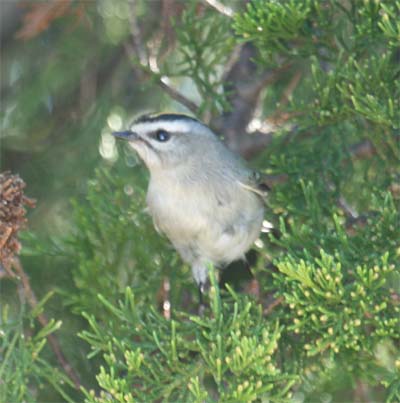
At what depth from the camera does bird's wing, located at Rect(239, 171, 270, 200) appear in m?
3.80

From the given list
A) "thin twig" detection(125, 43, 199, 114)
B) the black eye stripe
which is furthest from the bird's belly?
"thin twig" detection(125, 43, 199, 114)

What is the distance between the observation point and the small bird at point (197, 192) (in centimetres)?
369

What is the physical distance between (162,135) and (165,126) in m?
0.05

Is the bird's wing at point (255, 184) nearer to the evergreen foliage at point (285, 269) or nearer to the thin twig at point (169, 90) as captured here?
the evergreen foliage at point (285, 269)

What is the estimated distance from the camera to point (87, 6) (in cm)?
421

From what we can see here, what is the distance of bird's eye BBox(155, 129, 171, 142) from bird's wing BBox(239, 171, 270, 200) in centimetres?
34

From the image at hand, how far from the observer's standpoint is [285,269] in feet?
8.73

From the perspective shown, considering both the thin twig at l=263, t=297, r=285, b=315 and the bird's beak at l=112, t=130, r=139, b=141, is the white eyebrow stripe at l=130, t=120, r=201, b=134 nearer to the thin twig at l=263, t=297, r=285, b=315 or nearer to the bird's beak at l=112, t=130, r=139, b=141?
the bird's beak at l=112, t=130, r=139, b=141

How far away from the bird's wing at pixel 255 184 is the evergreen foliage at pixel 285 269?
0.40ft

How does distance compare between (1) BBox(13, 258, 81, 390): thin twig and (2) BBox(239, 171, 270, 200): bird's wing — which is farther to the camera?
(2) BBox(239, 171, 270, 200): bird's wing

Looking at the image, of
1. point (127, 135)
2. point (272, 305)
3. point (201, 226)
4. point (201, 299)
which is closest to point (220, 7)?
point (127, 135)

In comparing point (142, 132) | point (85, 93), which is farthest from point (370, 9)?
point (85, 93)

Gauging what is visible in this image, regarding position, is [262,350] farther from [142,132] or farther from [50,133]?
[50,133]

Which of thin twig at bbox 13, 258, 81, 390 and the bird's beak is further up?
the bird's beak
